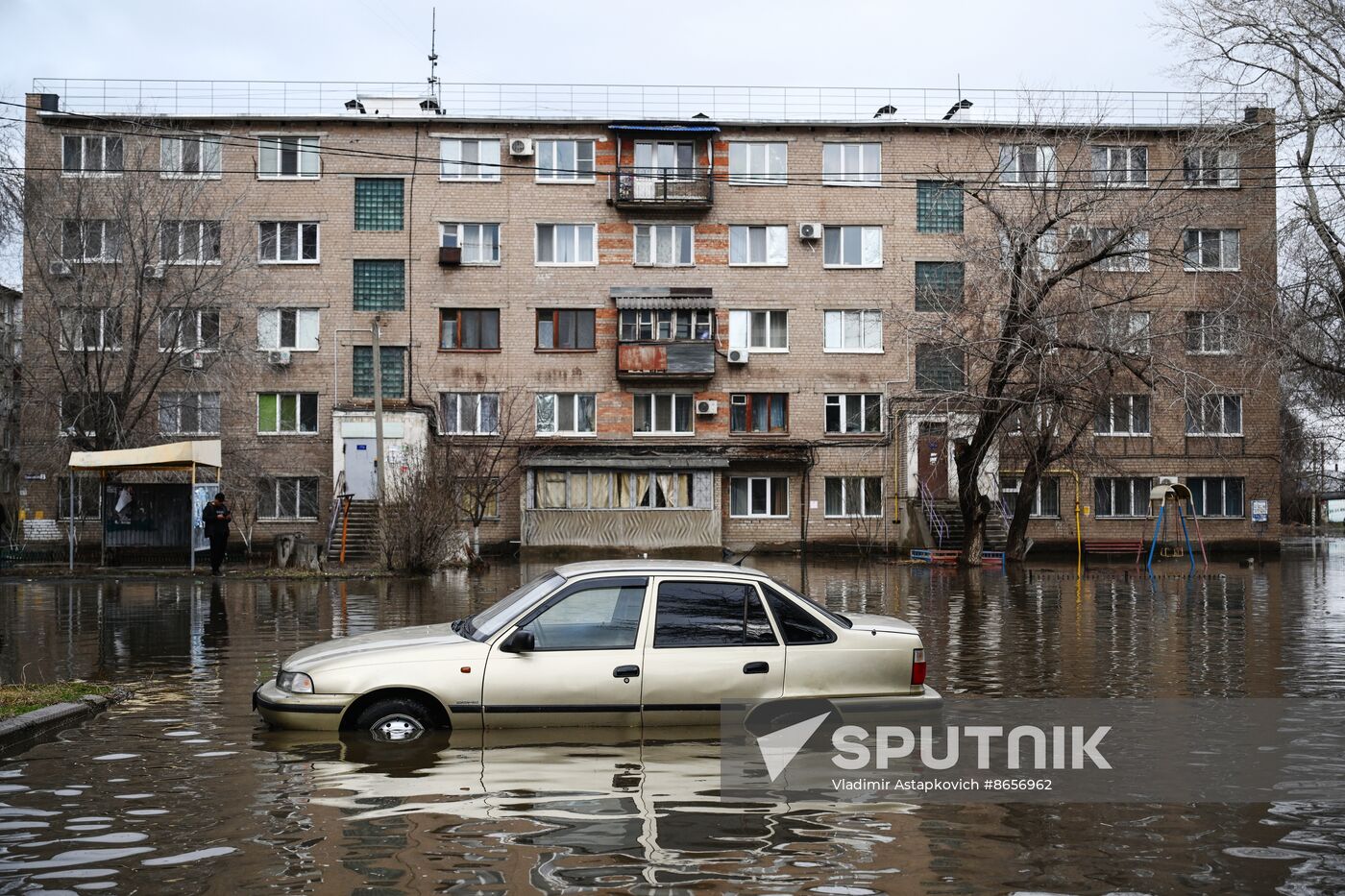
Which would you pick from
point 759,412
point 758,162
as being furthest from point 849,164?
point 759,412

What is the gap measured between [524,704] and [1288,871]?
4.81 meters

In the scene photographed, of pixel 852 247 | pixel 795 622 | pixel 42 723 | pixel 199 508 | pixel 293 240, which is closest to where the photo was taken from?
pixel 795 622

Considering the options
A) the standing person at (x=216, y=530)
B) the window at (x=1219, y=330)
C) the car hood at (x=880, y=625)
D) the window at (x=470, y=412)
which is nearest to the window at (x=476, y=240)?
the window at (x=470, y=412)

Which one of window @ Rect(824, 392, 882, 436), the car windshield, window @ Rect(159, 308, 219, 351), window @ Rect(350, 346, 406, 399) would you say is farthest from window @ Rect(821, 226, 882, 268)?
the car windshield

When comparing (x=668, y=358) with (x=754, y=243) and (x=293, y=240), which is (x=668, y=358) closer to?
(x=754, y=243)

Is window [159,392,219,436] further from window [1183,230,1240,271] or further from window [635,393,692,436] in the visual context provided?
window [1183,230,1240,271]

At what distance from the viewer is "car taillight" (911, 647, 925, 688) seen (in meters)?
9.09

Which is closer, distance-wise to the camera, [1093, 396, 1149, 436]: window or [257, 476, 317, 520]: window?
[257, 476, 317, 520]: window

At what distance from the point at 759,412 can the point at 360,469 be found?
1407cm

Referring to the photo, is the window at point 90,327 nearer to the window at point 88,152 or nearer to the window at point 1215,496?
the window at point 88,152

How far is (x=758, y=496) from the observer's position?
45.1 meters

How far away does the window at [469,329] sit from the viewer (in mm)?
44719

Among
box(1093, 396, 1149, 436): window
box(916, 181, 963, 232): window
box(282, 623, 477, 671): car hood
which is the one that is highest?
box(916, 181, 963, 232): window

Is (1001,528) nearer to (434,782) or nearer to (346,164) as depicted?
(346,164)
